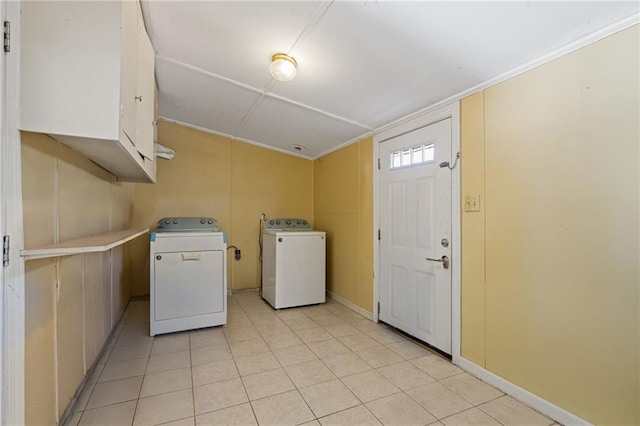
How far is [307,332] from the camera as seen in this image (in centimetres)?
290

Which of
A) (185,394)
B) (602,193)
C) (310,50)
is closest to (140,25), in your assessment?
(310,50)

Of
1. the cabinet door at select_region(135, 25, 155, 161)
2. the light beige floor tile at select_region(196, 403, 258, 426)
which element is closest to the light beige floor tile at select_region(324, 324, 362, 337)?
the light beige floor tile at select_region(196, 403, 258, 426)

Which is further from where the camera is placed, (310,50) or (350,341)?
(350,341)

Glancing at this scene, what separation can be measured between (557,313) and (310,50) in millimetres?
2244

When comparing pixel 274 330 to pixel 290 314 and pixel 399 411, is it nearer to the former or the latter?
pixel 290 314

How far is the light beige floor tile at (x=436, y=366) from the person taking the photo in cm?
214

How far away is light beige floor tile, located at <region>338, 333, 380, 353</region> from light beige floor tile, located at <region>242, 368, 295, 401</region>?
73cm

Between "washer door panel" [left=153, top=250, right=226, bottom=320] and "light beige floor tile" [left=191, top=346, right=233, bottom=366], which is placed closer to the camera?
"light beige floor tile" [left=191, top=346, right=233, bottom=366]

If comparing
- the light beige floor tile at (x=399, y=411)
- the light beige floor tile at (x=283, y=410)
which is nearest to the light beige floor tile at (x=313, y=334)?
the light beige floor tile at (x=283, y=410)

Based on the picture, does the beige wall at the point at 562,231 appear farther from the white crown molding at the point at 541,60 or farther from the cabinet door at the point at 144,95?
the cabinet door at the point at 144,95

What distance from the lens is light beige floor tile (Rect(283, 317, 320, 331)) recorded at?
3025 mm

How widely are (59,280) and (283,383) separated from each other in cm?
148

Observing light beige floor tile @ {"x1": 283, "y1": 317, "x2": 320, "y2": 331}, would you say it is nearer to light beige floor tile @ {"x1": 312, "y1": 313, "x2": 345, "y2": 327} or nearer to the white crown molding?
light beige floor tile @ {"x1": 312, "y1": 313, "x2": 345, "y2": 327}

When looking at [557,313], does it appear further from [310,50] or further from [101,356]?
[101,356]
